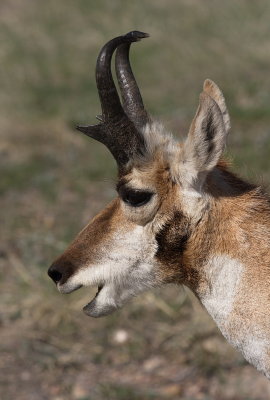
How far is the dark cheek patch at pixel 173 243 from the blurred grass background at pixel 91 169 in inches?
27.0

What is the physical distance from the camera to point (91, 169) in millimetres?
11508

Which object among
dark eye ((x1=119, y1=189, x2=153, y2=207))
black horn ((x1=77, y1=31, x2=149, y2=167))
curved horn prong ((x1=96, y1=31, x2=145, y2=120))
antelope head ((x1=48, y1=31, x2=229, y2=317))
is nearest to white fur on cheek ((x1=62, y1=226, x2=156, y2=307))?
antelope head ((x1=48, y1=31, x2=229, y2=317))

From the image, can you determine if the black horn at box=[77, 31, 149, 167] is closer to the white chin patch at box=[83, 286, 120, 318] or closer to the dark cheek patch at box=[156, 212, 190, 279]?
→ the dark cheek patch at box=[156, 212, 190, 279]

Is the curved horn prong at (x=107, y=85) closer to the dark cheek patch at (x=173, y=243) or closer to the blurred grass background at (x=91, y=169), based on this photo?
the blurred grass background at (x=91, y=169)

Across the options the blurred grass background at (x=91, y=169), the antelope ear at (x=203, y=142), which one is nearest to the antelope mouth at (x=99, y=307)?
the blurred grass background at (x=91, y=169)

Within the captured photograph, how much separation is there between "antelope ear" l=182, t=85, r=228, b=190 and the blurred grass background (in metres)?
0.74

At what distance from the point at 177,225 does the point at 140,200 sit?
0.86 feet

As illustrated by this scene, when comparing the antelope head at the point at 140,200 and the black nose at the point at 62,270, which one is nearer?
the antelope head at the point at 140,200

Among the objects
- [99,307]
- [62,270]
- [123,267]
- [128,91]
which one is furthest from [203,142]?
[99,307]

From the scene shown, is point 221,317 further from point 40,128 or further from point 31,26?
point 31,26

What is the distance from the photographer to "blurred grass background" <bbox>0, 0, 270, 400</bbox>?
22.5 feet

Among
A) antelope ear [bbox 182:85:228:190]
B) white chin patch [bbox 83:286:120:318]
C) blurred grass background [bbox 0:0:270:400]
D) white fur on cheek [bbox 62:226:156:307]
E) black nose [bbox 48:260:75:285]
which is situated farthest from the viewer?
blurred grass background [bbox 0:0:270:400]

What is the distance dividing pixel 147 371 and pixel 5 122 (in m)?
7.78

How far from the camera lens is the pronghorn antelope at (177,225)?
14.3ft
